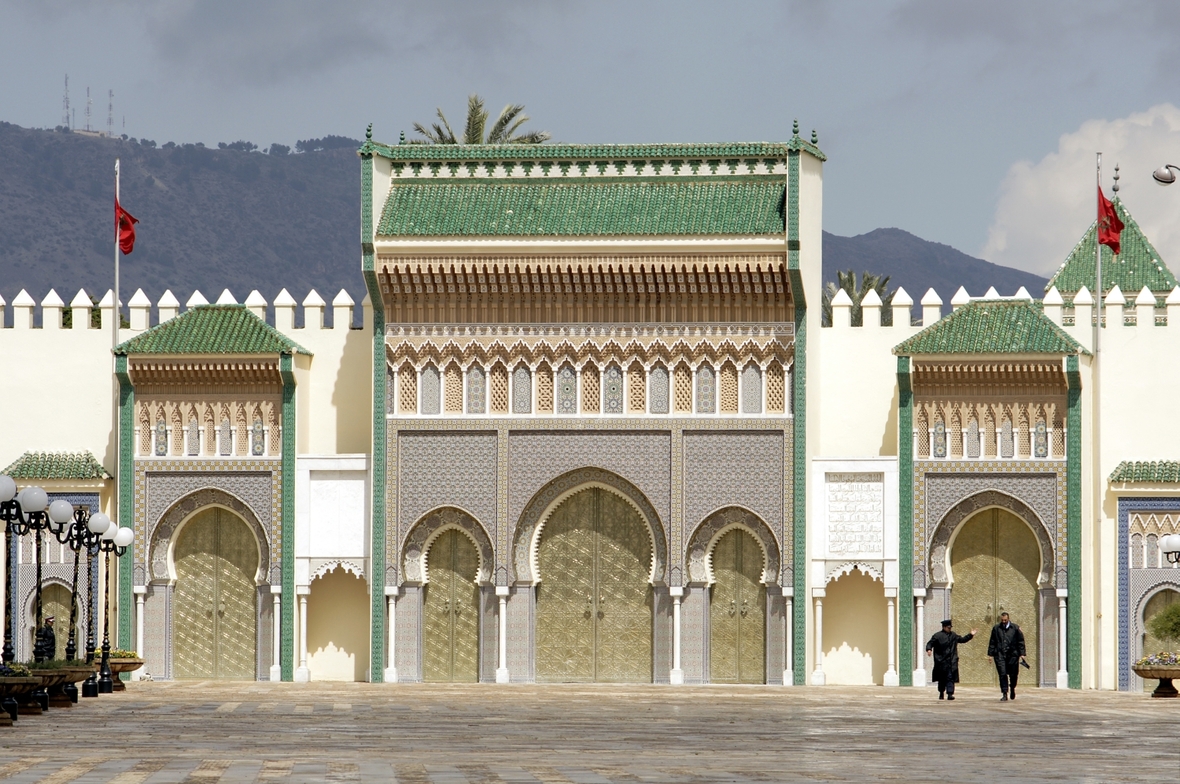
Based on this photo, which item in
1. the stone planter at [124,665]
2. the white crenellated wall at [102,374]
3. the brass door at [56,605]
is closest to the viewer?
the stone planter at [124,665]

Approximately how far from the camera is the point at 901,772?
13.1 meters

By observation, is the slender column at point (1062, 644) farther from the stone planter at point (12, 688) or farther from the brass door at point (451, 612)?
the stone planter at point (12, 688)

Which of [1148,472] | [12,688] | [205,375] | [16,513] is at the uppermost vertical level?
[205,375]

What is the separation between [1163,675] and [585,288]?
9728 millimetres

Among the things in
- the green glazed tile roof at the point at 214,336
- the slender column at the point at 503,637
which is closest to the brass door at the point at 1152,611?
the slender column at the point at 503,637

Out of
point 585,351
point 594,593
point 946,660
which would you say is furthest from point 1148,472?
point 585,351

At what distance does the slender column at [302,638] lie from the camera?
30.4 metres

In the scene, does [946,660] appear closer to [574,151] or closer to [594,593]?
[594,593]

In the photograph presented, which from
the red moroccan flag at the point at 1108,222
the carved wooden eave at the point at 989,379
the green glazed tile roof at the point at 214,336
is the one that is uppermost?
the red moroccan flag at the point at 1108,222

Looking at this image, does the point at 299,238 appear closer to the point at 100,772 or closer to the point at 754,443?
the point at 754,443

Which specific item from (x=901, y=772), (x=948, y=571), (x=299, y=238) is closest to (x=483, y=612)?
(x=948, y=571)

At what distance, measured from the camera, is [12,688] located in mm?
18719

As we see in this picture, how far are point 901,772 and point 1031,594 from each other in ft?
56.1

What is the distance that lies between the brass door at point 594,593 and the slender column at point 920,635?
3818 millimetres
